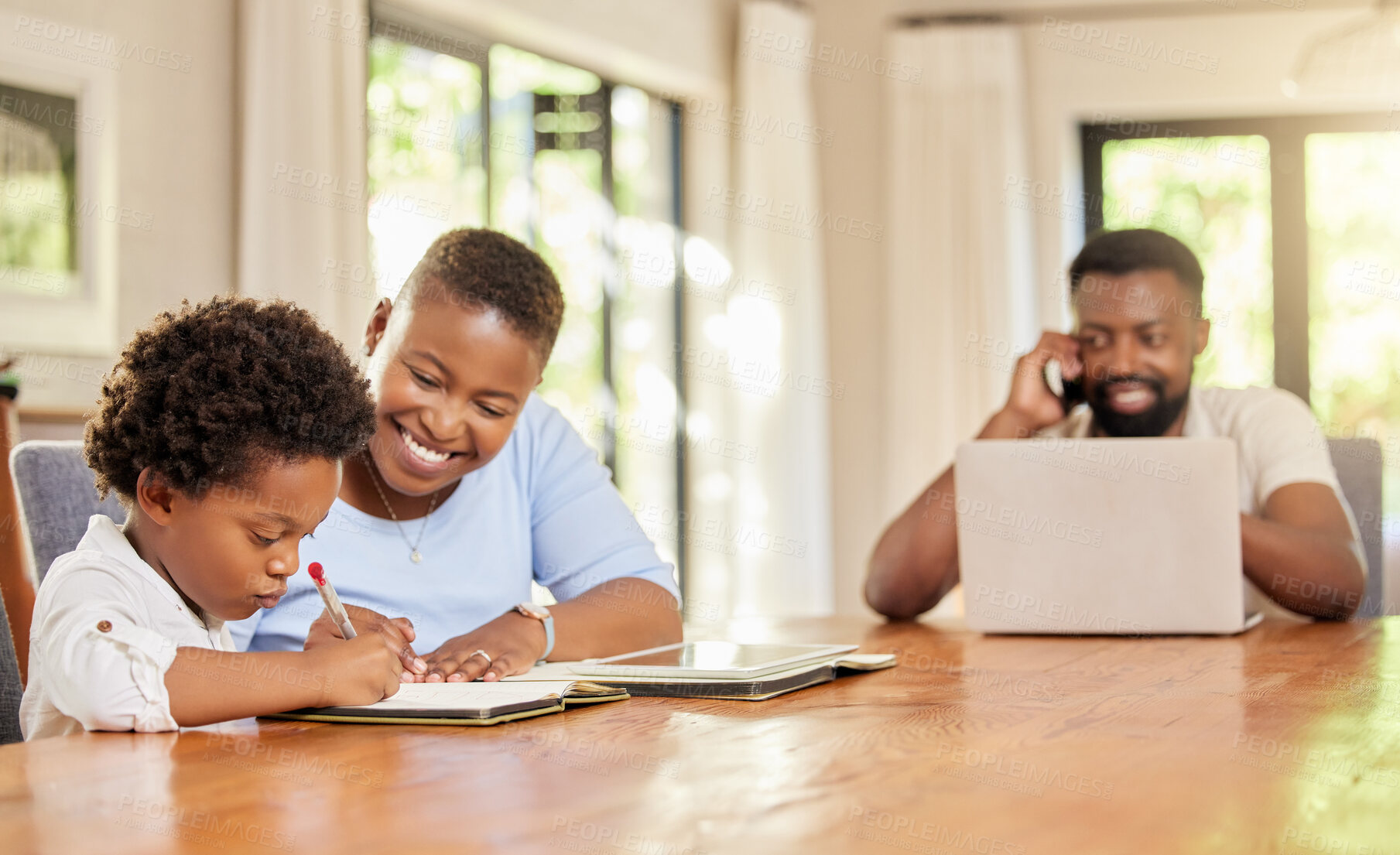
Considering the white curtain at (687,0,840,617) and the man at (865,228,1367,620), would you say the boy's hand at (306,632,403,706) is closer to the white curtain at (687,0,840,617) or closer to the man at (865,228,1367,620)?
the man at (865,228,1367,620)

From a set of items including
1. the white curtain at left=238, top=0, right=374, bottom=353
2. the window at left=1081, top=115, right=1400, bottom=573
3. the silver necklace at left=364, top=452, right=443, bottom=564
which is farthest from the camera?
the window at left=1081, top=115, right=1400, bottom=573

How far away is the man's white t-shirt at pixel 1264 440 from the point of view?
1868mm

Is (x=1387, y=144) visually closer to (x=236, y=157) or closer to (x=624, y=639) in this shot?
(x=236, y=157)

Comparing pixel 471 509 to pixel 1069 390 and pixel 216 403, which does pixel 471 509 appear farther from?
pixel 1069 390

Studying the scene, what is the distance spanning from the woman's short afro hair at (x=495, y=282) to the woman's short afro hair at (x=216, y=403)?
299 mm

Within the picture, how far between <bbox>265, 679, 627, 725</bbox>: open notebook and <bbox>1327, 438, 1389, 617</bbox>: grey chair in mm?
1560

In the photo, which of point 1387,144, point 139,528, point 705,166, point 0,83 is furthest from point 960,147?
point 139,528

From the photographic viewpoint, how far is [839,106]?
17.3 ft

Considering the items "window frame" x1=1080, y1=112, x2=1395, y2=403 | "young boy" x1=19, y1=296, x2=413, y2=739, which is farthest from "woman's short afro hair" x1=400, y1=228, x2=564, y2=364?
"window frame" x1=1080, y1=112, x2=1395, y2=403

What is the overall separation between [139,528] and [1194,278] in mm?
1655

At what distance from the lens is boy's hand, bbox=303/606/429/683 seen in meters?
1.13

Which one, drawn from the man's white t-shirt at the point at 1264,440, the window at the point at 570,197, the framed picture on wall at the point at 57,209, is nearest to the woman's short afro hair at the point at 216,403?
the man's white t-shirt at the point at 1264,440

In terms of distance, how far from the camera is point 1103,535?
1.55 meters

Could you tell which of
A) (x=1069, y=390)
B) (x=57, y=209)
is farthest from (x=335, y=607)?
(x=57, y=209)
